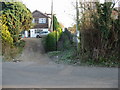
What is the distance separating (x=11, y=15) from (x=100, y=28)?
5.65 metres

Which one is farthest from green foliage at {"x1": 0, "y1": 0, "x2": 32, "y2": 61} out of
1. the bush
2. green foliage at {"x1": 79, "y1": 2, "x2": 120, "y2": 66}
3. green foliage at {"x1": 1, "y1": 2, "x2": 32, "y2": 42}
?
green foliage at {"x1": 79, "y1": 2, "x2": 120, "y2": 66}

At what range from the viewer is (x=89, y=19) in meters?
8.42

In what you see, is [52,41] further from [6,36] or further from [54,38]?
[6,36]

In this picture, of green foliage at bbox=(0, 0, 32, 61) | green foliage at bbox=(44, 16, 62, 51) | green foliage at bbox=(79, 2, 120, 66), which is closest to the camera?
green foliage at bbox=(79, 2, 120, 66)

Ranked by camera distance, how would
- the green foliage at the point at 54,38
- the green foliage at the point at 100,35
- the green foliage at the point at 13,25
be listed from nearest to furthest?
the green foliage at the point at 100,35 < the green foliage at the point at 13,25 < the green foliage at the point at 54,38

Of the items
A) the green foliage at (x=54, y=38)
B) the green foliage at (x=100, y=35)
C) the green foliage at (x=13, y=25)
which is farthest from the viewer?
the green foliage at (x=54, y=38)

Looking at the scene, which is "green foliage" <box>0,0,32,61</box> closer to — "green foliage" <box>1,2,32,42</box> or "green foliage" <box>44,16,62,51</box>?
"green foliage" <box>1,2,32,42</box>

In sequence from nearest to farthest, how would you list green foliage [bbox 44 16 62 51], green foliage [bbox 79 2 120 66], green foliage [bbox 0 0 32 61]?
green foliage [bbox 79 2 120 66] → green foliage [bbox 0 0 32 61] → green foliage [bbox 44 16 62 51]

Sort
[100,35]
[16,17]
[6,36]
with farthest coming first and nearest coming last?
[16,17], [6,36], [100,35]

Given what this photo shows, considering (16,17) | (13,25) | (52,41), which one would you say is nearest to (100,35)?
(52,41)

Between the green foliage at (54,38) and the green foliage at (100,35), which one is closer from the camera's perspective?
the green foliage at (100,35)

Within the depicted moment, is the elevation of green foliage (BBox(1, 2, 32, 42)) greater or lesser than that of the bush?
greater

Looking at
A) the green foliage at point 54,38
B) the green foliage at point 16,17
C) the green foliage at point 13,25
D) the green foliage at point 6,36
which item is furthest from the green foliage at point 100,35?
the green foliage at point 16,17

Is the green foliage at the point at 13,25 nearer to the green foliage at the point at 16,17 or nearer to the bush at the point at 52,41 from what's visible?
the green foliage at the point at 16,17
